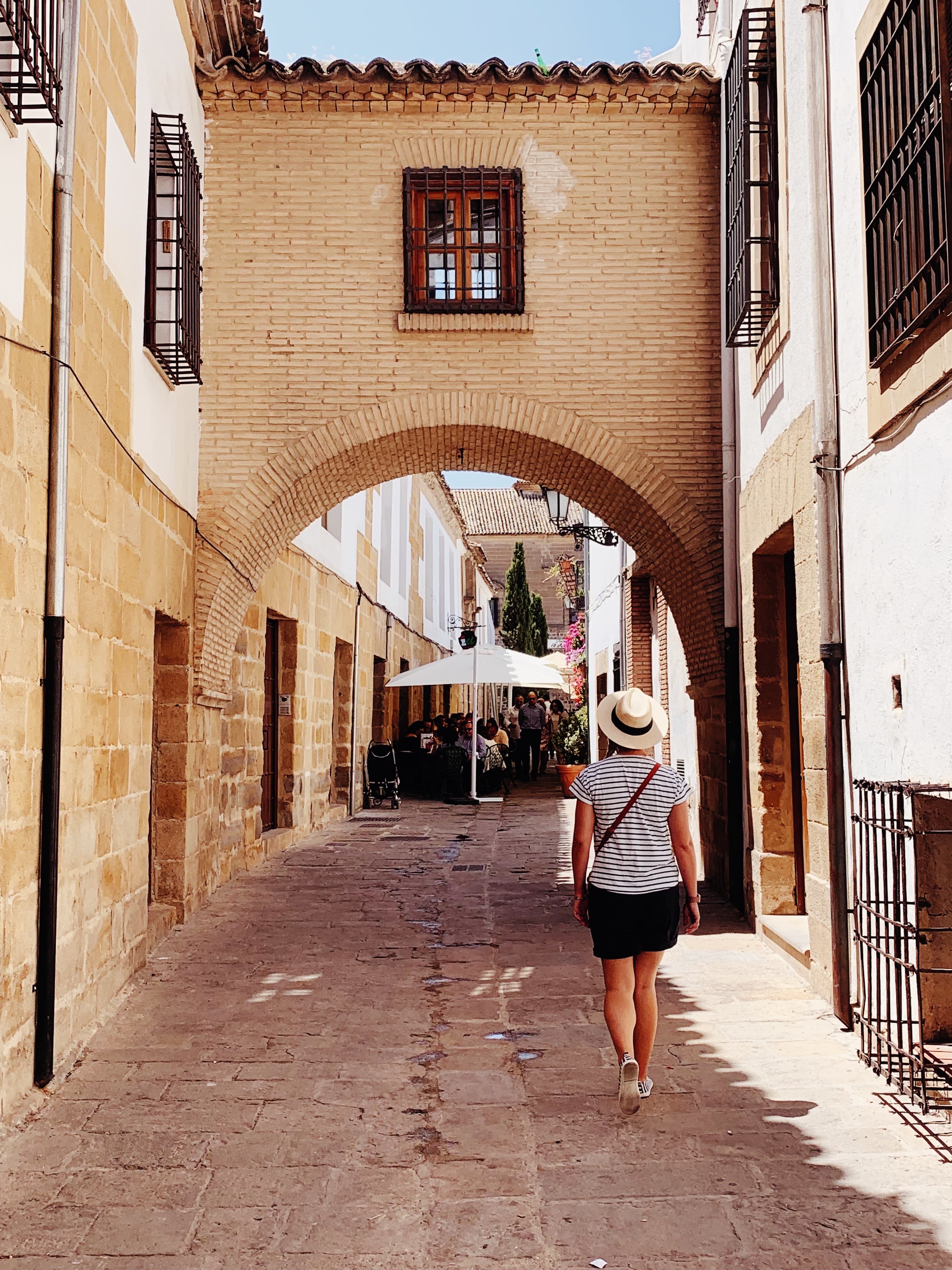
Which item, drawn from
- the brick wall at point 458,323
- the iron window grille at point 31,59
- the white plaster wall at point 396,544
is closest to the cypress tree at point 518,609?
the white plaster wall at point 396,544

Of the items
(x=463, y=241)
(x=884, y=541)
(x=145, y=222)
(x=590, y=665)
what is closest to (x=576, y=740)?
(x=590, y=665)

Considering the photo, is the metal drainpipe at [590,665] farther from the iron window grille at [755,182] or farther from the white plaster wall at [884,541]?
the white plaster wall at [884,541]

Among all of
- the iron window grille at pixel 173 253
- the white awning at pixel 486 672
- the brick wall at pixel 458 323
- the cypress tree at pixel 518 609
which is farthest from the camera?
the cypress tree at pixel 518 609

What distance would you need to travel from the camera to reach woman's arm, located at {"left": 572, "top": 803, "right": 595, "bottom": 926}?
4.45m

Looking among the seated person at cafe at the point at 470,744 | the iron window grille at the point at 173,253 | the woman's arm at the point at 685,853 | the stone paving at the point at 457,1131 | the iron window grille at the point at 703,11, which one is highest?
the iron window grille at the point at 703,11

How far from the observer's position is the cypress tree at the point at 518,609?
131 ft

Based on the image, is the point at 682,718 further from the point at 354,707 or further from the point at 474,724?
the point at 354,707

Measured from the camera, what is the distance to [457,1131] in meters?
4.10

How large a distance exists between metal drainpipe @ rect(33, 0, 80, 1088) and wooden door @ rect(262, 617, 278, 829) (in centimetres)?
704

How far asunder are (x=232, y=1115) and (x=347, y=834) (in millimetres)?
9033

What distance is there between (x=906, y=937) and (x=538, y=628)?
3644 cm

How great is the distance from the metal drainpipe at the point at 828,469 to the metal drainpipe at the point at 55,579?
330 centimetres

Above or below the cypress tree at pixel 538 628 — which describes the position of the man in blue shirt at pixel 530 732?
below

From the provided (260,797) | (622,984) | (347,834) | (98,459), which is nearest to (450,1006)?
(622,984)
